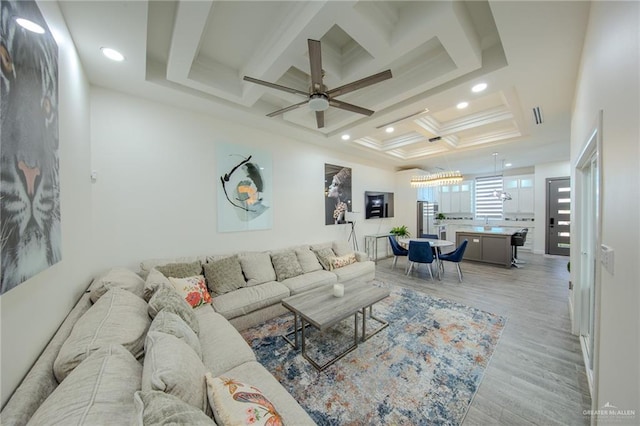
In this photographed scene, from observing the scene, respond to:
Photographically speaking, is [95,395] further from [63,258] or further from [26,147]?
[63,258]

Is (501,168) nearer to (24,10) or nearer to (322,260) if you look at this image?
(322,260)

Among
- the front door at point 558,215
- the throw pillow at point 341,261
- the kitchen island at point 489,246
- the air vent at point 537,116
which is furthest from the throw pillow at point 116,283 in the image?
the front door at point 558,215

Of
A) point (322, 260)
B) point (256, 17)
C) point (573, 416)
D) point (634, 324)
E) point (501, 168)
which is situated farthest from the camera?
point (501, 168)

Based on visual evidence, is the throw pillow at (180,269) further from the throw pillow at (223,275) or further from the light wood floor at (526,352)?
the light wood floor at (526,352)

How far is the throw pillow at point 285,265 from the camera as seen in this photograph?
10.7ft

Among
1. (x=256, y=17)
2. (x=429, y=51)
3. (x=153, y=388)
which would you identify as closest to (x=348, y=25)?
(x=256, y=17)

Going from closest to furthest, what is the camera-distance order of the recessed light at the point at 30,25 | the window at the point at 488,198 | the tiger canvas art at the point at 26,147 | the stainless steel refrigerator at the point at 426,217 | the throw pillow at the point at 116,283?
the tiger canvas art at the point at 26,147 → the recessed light at the point at 30,25 → the throw pillow at the point at 116,283 → the stainless steel refrigerator at the point at 426,217 → the window at the point at 488,198

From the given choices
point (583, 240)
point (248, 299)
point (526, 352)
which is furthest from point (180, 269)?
point (583, 240)

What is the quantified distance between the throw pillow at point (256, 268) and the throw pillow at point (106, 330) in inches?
55.4

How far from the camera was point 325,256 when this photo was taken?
12.7 ft

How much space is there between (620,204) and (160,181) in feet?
12.4

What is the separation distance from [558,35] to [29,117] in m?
3.41

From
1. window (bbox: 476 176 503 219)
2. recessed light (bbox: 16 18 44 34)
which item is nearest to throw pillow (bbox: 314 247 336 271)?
recessed light (bbox: 16 18 44 34)

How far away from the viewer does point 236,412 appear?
34.4 inches
